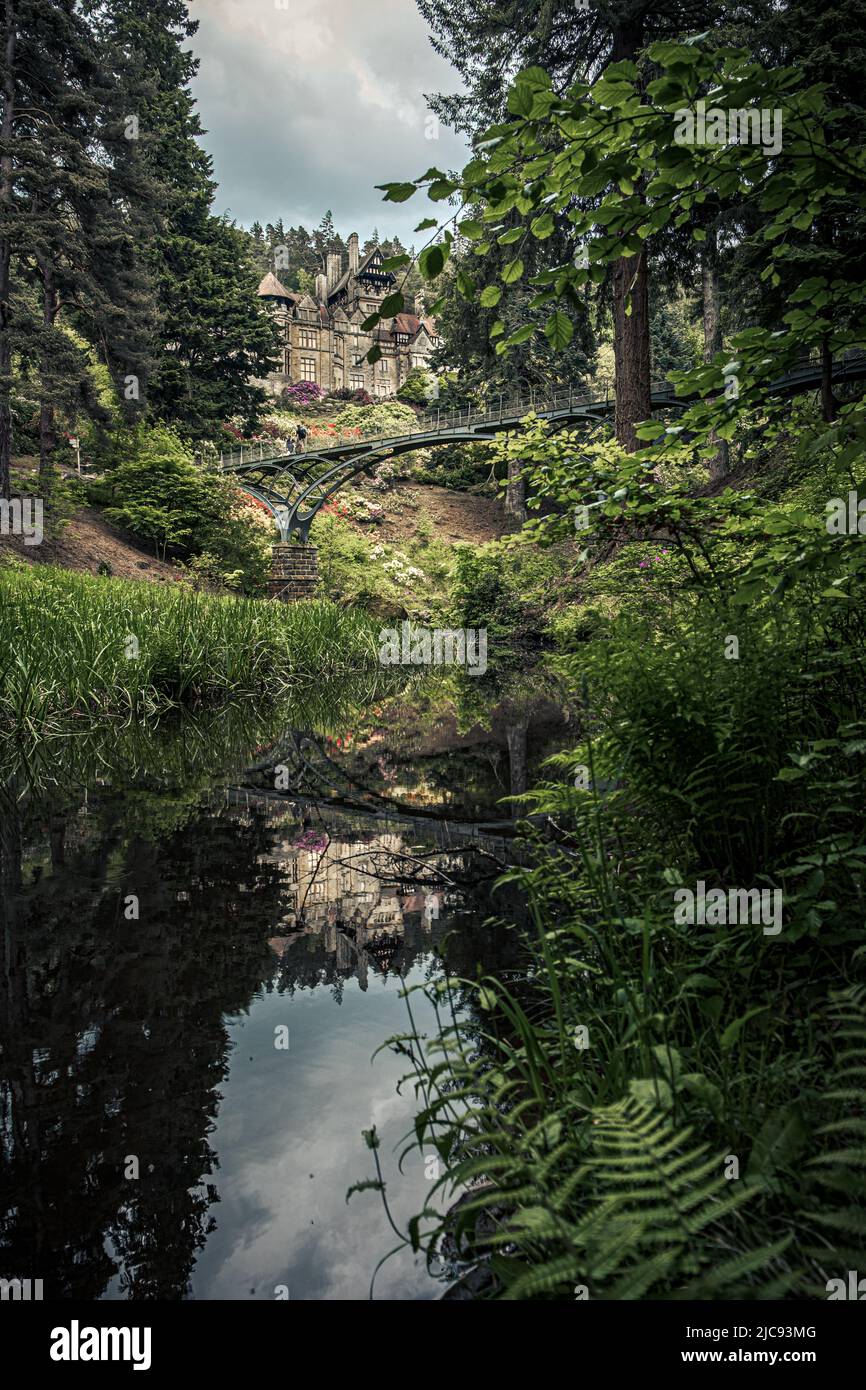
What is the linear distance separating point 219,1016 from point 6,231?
18688 mm

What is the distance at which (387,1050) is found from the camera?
217 cm

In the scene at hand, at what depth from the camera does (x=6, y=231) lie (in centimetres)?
1546

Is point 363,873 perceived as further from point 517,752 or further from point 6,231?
point 6,231

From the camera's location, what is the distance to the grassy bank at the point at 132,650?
6.73 meters

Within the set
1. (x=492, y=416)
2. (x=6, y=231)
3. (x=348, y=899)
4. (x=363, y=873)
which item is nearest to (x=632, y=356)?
(x=363, y=873)

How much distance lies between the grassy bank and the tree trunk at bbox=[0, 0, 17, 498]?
740 centimetres

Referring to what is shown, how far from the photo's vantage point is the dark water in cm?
147

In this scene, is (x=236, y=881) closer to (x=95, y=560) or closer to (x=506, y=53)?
(x=506, y=53)

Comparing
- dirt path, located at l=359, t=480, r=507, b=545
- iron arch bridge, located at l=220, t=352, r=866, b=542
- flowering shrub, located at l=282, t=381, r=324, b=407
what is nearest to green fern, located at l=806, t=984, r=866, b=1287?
iron arch bridge, located at l=220, t=352, r=866, b=542

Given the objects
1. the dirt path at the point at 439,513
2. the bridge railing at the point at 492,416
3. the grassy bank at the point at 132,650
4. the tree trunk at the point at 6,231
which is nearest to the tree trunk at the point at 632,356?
the bridge railing at the point at 492,416

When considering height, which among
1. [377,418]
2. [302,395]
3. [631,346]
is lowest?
[631,346]

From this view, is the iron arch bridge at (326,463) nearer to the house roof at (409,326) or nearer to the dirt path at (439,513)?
the dirt path at (439,513)

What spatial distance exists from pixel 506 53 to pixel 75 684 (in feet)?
38.6

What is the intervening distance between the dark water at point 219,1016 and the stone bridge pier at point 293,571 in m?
18.5
